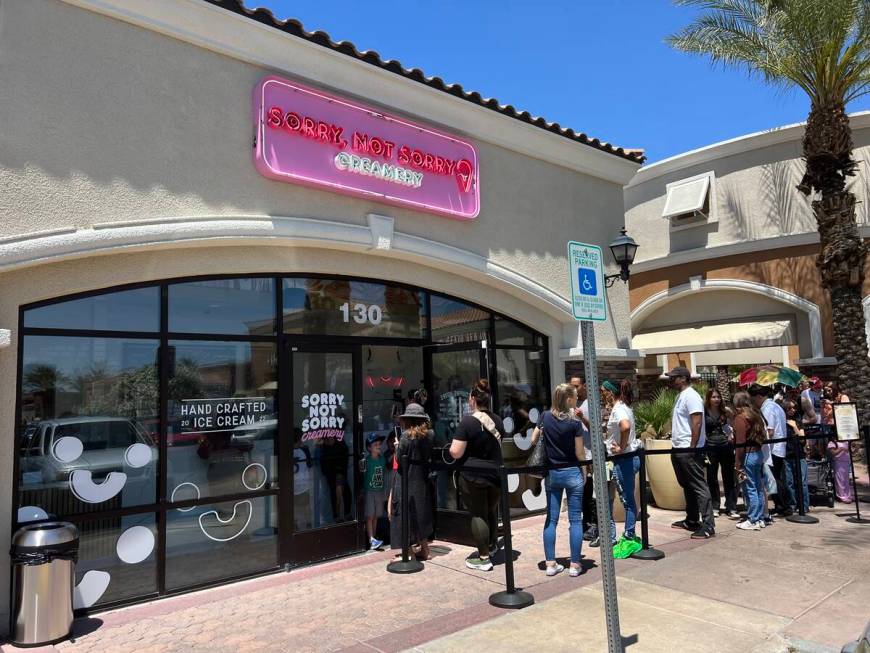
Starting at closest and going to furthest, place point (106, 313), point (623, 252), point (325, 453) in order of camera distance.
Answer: point (106, 313)
point (325, 453)
point (623, 252)

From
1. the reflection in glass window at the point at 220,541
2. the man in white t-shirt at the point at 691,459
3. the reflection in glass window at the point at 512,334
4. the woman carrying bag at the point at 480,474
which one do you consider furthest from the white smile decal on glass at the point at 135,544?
the man in white t-shirt at the point at 691,459

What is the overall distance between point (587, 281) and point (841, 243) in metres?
11.4

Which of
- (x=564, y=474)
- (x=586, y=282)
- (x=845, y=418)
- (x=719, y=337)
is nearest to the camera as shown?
(x=586, y=282)

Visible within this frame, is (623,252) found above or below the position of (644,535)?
above

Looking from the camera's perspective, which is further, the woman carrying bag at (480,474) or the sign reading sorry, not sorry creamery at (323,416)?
the sign reading sorry, not sorry creamery at (323,416)

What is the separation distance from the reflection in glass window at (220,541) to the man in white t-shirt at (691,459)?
5.07m

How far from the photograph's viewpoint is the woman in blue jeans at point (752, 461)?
831 centimetres

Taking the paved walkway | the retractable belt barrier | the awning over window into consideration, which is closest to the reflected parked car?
the paved walkway

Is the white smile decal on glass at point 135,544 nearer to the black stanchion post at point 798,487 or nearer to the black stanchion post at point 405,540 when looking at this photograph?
the black stanchion post at point 405,540

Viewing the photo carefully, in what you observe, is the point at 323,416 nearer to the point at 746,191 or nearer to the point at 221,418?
the point at 221,418

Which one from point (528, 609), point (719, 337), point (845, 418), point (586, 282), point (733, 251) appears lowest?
point (528, 609)

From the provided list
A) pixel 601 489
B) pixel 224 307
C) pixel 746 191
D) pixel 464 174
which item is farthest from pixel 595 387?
pixel 746 191

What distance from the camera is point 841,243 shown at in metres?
13.1

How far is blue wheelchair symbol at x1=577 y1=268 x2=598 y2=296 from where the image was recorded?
175 inches
